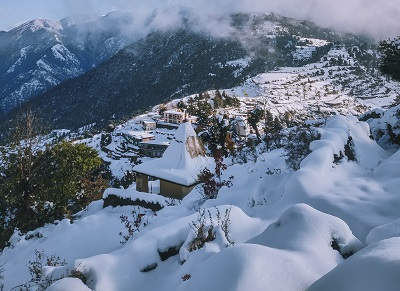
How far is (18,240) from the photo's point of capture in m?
14.9

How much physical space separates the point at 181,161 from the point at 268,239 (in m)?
14.7

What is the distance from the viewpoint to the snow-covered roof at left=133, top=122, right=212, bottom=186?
64.3 feet

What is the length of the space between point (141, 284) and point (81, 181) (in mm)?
19061

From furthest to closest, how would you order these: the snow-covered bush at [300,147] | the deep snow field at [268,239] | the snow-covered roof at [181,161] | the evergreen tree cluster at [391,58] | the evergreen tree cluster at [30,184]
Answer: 1. the evergreen tree cluster at [391,58]
2. the snow-covered roof at [181,161]
3. the evergreen tree cluster at [30,184]
4. the snow-covered bush at [300,147]
5. the deep snow field at [268,239]

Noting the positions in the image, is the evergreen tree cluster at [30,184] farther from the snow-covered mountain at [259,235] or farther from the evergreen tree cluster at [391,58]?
the evergreen tree cluster at [391,58]

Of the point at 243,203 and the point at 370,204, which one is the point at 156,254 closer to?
the point at 243,203

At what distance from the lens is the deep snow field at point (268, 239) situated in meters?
4.13

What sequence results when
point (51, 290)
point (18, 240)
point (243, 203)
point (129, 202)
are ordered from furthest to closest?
point (129, 202) < point (18, 240) < point (243, 203) < point (51, 290)

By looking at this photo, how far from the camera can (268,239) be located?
565 centimetres

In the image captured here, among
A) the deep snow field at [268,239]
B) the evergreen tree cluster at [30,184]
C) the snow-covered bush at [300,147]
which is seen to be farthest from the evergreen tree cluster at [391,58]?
the evergreen tree cluster at [30,184]

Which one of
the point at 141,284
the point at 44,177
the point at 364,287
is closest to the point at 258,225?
the point at 141,284

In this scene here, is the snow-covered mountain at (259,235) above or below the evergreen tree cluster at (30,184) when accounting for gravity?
above

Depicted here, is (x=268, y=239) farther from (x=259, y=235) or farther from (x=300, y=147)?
(x=300, y=147)

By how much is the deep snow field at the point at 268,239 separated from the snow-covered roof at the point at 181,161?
412 cm
